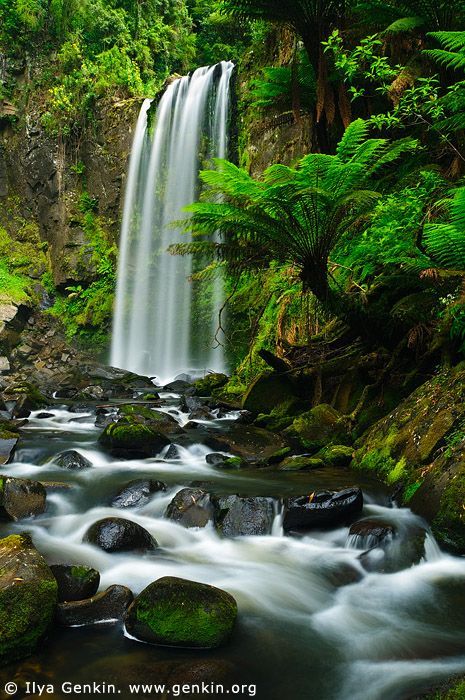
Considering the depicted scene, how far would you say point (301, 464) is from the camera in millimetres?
5465

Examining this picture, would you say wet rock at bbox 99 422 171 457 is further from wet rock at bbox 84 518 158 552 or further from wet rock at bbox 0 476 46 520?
wet rock at bbox 84 518 158 552

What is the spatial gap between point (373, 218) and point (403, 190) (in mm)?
657

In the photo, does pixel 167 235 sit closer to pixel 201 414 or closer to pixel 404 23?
pixel 201 414

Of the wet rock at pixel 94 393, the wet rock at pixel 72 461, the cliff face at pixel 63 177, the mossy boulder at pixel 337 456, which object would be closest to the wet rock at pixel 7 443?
the wet rock at pixel 72 461

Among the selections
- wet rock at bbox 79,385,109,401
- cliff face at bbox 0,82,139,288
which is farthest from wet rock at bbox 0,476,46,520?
cliff face at bbox 0,82,139,288

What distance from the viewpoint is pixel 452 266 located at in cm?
459

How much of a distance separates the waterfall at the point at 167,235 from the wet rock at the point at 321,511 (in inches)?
441

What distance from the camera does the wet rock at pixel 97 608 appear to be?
9.06 feet

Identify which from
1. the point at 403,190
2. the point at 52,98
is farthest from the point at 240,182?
the point at 52,98

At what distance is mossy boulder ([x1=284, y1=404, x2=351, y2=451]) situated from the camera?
620 centimetres

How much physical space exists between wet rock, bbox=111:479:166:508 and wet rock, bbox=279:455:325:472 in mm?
1375

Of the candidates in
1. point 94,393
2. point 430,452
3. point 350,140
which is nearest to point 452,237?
point 350,140

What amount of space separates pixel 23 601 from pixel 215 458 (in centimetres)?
365

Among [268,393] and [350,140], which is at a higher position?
[350,140]
